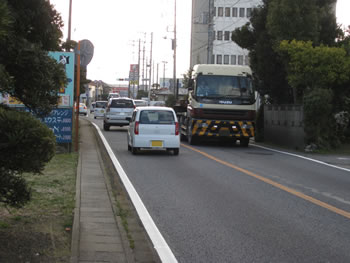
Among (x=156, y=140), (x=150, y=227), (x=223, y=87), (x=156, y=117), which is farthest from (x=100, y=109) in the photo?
(x=150, y=227)

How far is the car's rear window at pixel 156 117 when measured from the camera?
719 inches

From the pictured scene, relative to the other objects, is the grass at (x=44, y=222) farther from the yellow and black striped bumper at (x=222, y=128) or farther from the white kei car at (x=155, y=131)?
the yellow and black striped bumper at (x=222, y=128)

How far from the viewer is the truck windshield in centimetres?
2278

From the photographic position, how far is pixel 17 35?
5820 mm

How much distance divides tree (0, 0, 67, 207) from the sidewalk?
0.92m

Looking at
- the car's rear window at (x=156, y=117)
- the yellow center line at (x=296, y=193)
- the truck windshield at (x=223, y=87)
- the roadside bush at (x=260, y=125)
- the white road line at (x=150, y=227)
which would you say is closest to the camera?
the white road line at (x=150, y=227)

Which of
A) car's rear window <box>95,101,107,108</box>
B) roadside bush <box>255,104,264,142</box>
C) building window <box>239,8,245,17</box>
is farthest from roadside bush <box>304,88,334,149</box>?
building window <box>239,8,245,17</box>

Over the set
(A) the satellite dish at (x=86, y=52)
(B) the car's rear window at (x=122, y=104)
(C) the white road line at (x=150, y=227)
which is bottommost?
(C) the white road line at (x=150, y=227)

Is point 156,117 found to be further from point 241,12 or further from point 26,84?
point 241,12

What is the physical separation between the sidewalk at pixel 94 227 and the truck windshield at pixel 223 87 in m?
11.3

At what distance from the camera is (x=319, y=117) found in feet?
70.8

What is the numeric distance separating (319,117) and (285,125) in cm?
307

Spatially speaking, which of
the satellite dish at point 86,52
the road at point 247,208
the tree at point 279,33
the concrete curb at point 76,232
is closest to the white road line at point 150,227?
the road at point 247,208

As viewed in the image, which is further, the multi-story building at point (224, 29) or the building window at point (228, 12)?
the building window at point (228, 12)
